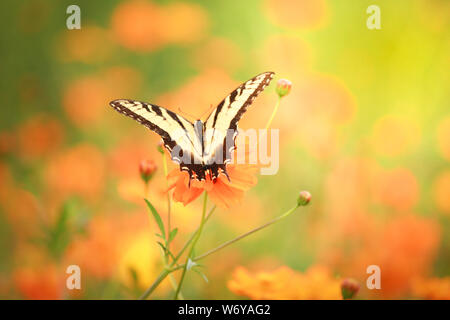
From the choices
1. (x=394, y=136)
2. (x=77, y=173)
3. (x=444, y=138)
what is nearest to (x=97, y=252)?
(x=77, y=173)

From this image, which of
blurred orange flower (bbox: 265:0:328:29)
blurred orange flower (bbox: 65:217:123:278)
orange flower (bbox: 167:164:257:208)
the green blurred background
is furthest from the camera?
blurred orange flower (bbox: 265:0:328:29)

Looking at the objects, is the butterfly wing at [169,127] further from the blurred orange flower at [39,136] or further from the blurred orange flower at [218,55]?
the blurred orange flower at [218,55]

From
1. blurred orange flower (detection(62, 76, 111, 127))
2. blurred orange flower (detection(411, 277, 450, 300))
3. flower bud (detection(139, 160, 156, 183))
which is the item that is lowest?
blurred orange flower (detection(411, 277, 450, 300))

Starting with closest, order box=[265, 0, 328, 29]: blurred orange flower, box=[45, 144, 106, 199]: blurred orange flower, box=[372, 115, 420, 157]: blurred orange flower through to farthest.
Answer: box=[45, 144, 106, 199]: blurred orange flower < box=[372, 115, 420, 157]: blurred orange flower < box=[265, 0, 328, 29]: blurred orange flower

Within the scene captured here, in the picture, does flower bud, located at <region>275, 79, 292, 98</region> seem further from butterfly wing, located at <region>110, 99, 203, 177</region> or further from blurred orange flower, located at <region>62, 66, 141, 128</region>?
blurred orange flower, located at <region>62, 66, 141, 128</region>

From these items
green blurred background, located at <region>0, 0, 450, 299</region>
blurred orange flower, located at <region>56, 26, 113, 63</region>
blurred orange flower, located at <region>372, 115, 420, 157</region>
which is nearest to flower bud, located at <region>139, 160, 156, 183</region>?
green blurred background, located at <region>0, 0, 450, 299</region>

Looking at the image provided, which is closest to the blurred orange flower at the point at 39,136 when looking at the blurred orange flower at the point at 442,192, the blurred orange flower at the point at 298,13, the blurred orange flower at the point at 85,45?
the blurred orange flower at the point at 85,45
